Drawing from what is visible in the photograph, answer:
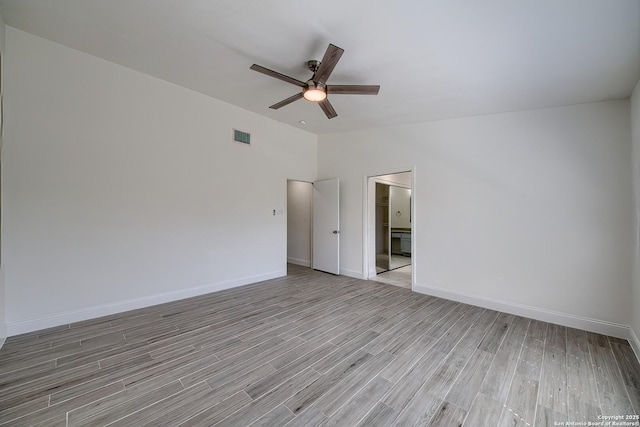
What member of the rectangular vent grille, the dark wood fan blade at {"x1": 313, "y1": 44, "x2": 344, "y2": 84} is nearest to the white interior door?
the rectangular vent grille

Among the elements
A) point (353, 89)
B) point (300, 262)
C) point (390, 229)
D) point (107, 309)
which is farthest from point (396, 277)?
point (107, 309)

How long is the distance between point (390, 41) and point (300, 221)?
194 inches

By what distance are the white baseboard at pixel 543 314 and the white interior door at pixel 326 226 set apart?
6.94 feet

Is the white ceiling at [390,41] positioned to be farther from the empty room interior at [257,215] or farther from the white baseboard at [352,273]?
the white baseboard at [352,273]

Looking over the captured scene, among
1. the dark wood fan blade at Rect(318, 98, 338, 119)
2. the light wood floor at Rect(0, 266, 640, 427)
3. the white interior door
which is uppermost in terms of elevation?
the dark wood fan blade at Rect(318, 98, 338, 119)

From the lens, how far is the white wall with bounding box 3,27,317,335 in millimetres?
2838

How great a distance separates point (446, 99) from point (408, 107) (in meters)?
0.56

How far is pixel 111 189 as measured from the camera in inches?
133

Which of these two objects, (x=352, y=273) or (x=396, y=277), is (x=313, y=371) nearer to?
(x=352, y=273)

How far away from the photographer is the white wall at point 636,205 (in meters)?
2.67

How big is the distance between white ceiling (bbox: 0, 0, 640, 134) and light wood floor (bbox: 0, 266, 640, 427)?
9.54ft

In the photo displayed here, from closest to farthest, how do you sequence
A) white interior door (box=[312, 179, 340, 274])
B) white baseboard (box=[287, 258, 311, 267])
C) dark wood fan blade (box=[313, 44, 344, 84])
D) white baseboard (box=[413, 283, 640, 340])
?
dark wood fan blade (box=[313, 44, 344, 84]), white baseboard (box=[413, 283, 640, 340]), white interior door (box=[312, 179, 340, 274]), white baseboard (box=[287, 258, 311, 267])

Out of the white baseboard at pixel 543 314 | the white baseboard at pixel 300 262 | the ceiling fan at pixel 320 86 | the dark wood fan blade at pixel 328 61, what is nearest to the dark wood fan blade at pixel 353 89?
the ceiling fan at pixel 320 86

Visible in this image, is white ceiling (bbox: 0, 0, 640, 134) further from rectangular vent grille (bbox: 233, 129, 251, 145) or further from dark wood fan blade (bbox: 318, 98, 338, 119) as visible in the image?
rectangular vent grille (bbox: 233, 129, 251, 145)
